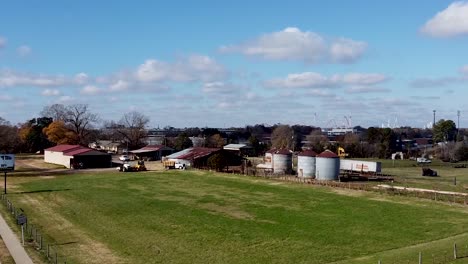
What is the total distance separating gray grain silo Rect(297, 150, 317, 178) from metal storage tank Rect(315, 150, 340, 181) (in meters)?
2.01

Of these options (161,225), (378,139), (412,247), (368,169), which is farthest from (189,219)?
(378,139)

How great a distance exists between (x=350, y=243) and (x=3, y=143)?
120044 mm

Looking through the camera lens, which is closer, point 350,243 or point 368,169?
point 350,243

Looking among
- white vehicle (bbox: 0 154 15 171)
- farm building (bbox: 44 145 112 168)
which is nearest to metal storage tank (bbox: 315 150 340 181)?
white vehicle (bbox: 0 154 15 171)

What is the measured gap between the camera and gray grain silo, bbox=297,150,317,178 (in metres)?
71.6

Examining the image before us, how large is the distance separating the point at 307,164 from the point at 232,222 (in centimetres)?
3415

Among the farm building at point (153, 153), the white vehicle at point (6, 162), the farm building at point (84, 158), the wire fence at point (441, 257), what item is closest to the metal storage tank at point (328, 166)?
the white vehicle at point (6, 162)

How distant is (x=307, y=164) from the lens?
7188 centimetres

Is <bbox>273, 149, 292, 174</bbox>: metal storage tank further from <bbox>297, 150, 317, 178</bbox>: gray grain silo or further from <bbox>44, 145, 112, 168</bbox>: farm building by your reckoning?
<bbox>44, 145, 112, 168</bbox>: farm building

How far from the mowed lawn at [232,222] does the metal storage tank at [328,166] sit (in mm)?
10326

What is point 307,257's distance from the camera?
29125 millimetres

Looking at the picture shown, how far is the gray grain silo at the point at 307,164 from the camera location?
235ft

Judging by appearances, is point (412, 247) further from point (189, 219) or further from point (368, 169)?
point (368, 169)

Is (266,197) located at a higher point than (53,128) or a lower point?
lower
